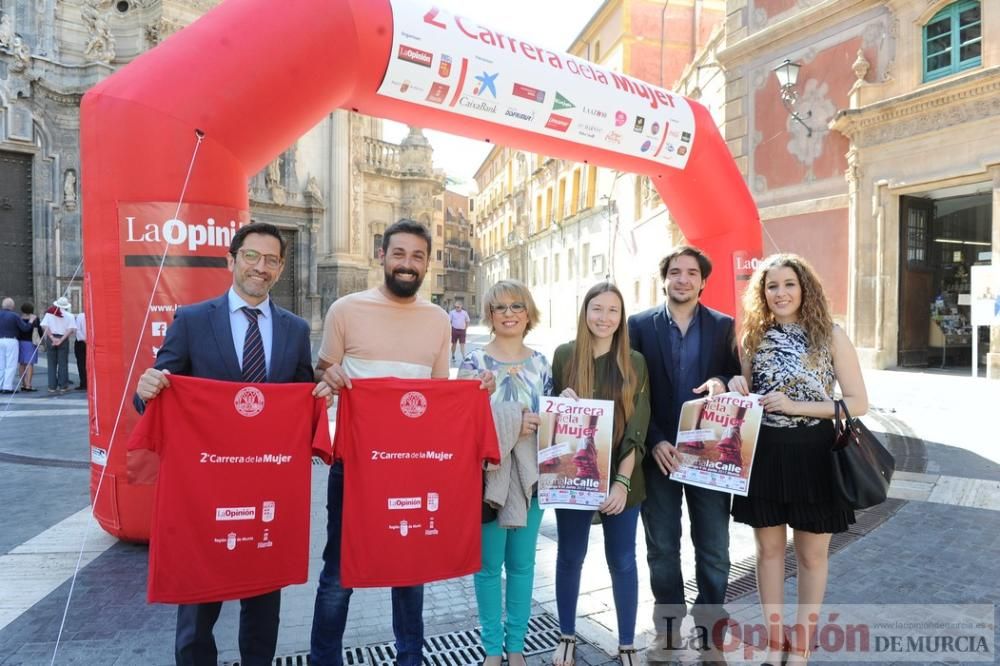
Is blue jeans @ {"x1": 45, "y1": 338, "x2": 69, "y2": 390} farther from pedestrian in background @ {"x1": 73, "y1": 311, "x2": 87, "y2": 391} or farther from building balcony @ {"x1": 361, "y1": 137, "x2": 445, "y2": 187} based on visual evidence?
building balcony @ {"x1": 361, "y1": 137, "x2": 445, "y2": 187}

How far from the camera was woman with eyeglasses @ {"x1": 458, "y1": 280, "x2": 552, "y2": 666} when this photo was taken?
110 inches

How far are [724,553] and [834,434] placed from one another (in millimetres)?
775

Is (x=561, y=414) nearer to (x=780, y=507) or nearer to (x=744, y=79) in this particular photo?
(x=780, y=507)

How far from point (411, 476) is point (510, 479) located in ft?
1.52

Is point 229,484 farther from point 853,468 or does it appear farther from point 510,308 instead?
point 853,468

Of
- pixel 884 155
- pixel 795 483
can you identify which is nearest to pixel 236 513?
pixel 795 483

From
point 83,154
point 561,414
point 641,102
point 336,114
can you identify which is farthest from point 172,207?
point 336,114

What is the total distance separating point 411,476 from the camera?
107 inches

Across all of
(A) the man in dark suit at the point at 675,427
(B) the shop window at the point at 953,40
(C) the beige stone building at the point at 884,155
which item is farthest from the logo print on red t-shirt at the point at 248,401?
(B) the shop window at the point at 953,40

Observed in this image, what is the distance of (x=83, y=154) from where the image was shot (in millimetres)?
4180

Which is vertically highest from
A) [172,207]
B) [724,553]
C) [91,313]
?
[172,207]

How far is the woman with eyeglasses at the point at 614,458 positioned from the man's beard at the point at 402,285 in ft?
2.61

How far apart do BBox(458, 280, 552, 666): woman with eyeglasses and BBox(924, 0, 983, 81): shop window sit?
49.3 ft

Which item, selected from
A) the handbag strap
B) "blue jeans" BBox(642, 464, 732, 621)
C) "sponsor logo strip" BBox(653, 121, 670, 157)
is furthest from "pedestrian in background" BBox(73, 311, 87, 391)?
the handbag strap
